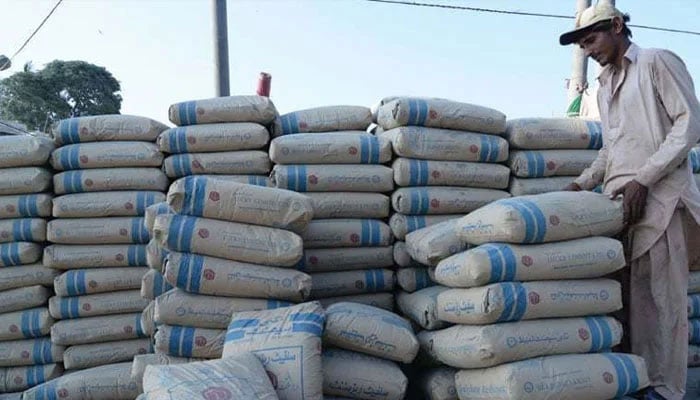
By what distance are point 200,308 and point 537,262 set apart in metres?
1.47

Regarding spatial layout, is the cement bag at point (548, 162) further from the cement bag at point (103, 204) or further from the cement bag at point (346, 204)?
the cement bag at point (103, 204)

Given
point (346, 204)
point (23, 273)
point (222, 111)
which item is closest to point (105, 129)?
point (222, 111)

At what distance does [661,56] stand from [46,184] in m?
3.43

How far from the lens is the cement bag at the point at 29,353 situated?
2.90 metres

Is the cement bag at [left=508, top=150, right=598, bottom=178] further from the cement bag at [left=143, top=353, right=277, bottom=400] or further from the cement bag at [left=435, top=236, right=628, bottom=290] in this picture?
the cement bag at [left=143, top=353, right=277, bottom=400]

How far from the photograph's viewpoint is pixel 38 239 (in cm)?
299

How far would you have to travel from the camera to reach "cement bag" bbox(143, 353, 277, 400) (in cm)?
161

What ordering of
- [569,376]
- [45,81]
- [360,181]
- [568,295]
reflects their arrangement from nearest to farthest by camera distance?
[569,376] < [568,295] < [360,181] < [45,81]

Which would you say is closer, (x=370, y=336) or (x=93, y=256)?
(x=370, y=336)

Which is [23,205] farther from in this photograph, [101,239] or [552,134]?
[552,134]

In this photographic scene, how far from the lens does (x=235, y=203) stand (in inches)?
86.7

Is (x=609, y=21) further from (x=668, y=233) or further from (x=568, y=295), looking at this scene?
(x=568, y=295)

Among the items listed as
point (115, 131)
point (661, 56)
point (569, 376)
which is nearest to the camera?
point (569, 376)

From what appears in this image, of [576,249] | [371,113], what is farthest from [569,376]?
[371,113]
